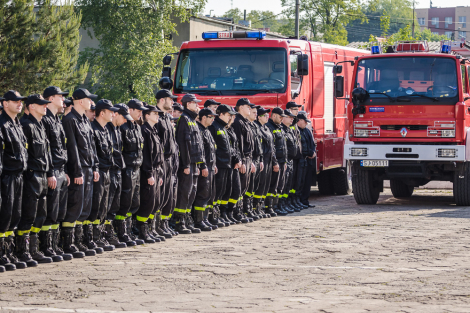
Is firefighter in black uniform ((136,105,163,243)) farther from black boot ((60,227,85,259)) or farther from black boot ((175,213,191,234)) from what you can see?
black boot ((60,227,85,259))

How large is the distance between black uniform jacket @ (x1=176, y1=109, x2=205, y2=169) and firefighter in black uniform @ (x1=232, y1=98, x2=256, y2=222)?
1476 mm

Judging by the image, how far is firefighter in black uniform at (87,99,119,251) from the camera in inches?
371

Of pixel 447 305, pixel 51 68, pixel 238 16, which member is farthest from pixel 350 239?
pixel 238 16

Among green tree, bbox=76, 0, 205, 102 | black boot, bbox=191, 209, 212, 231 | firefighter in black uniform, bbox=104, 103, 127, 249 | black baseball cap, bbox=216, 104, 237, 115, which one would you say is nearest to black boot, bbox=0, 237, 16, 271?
firefighter in black uniform, bbox=104, 103, 127, 249

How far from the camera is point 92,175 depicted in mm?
9312

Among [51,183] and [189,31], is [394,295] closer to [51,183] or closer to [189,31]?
[51,183]

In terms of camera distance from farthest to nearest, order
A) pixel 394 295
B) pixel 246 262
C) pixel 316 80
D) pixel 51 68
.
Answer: pixel 51 68 → pixel 316 80 → pixel 246 262 → pixel 394 295

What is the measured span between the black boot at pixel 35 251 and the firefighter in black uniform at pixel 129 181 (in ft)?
5.22

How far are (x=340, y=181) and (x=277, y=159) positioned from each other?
4.14 meters

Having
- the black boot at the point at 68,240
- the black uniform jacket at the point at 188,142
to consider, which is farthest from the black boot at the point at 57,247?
the black uniform jacket at the point at 188,142

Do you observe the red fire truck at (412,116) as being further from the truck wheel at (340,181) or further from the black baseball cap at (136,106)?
the black baseball cap at (136,106)

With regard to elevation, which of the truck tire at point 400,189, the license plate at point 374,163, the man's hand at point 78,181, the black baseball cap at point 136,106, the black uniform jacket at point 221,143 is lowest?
the truck tire at point 400,189

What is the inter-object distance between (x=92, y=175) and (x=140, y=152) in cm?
101

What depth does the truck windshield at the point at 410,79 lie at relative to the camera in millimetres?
14484
